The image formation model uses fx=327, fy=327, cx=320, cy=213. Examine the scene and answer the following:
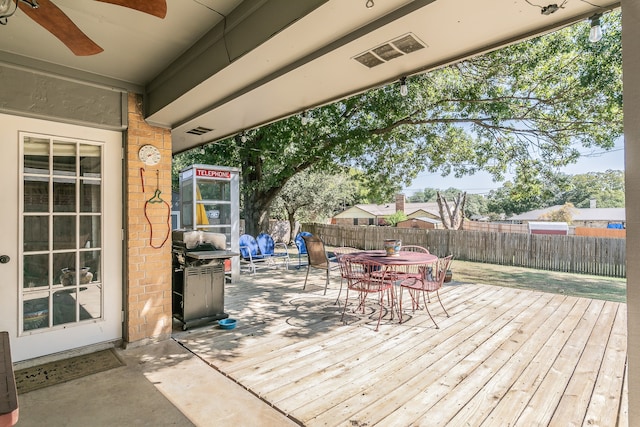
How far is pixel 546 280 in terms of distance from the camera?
7.46 metres

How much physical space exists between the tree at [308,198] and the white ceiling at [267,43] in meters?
11.2

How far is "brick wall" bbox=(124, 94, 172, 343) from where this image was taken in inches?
126

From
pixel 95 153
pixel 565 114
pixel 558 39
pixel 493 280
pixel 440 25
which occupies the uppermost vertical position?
pixel 558 39

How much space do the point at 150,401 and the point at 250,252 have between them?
4822mm

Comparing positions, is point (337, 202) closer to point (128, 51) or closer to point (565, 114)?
point (565, 114)

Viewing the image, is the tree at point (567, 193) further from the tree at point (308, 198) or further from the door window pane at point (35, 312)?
the tree at point (308, 198)

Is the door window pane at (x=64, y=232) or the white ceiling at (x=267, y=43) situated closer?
the white ceiling at (x=267, y=43)

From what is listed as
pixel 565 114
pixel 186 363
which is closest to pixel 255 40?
pixel 186 363

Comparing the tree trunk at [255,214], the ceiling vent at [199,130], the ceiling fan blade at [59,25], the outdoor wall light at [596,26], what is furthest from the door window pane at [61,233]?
the tree trunk at [255,214]

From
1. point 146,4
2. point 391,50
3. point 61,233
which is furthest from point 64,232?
point 391,50

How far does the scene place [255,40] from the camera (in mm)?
1957

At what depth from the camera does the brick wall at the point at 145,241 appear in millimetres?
3195

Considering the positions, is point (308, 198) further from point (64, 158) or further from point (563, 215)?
point (563, 215)

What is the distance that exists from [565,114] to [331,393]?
21.9ft
